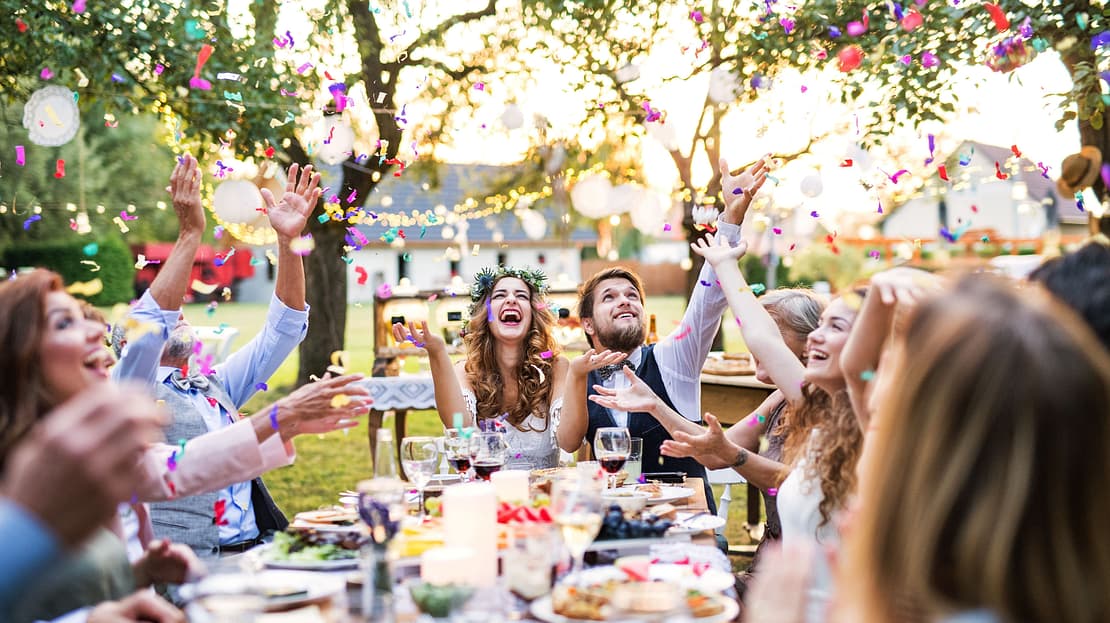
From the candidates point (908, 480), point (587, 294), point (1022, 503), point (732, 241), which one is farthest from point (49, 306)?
point (587, 294)

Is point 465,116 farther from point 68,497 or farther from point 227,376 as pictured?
point 68,497

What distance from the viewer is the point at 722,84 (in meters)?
7.30

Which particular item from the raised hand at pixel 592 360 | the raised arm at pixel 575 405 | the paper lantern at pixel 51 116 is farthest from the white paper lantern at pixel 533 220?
the raised hand at pixel 592 360

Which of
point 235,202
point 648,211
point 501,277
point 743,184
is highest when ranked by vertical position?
point 648,211

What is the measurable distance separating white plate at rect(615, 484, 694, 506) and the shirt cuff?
1266 mm

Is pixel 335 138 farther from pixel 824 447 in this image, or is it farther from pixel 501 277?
pixel 824 447

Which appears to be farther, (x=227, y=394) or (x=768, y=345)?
(x=227, y=394)

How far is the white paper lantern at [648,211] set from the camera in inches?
330

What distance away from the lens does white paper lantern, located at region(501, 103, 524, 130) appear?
8266 millimetres

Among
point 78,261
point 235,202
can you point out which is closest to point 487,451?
point 235,202

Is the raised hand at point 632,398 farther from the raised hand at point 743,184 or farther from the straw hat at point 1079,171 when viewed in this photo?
the straw hat at point 1079,171

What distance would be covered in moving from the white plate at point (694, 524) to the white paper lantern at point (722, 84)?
4.79 meters

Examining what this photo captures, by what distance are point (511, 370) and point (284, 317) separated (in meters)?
1.06

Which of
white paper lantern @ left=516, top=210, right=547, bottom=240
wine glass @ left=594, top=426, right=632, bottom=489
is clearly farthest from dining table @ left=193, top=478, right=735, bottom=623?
white paper lantern @ left=516, top=210, right=547, bottom=240
